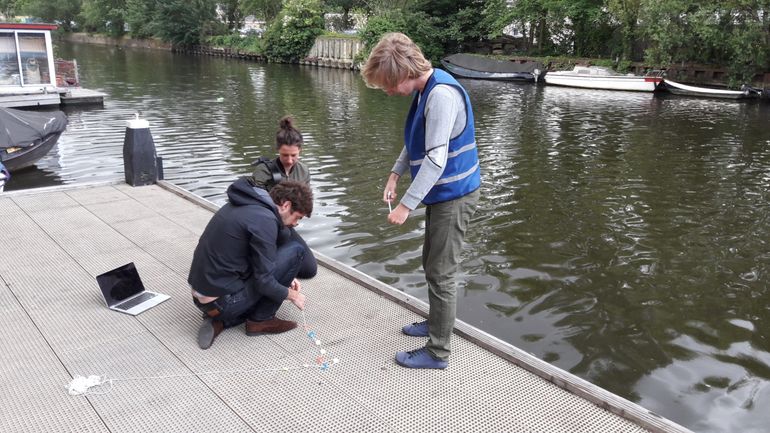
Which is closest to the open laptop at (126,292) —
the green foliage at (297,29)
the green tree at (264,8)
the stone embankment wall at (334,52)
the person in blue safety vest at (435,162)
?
the person in blue safety vest at (435,162)

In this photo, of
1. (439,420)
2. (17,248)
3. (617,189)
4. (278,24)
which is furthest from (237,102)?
(278,24)

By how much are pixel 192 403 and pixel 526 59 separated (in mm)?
31193

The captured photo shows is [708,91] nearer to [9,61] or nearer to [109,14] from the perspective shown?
[9,61]

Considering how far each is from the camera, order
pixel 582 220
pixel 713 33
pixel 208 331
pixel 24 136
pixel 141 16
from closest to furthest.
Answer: pixel 208 331 → pixel 582 220 → pixel 24 136 → pixel 713 33 → pixel 141 16

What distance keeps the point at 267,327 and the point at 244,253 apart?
0.60 m

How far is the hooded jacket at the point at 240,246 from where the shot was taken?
353 centimetres

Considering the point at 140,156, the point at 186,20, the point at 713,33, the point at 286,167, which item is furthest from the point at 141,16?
the point at 286,167

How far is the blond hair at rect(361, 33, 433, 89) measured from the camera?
10.5 feet

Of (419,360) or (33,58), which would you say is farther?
(33,58)

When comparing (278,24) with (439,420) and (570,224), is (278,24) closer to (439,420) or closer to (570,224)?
(570,224)

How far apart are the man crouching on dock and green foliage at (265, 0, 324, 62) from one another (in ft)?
130

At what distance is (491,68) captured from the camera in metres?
31.1

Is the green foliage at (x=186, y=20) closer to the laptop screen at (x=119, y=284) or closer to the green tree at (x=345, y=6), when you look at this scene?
the green tree at (x=345, y=6)

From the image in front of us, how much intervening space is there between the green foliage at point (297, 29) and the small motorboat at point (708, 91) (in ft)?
81.2
